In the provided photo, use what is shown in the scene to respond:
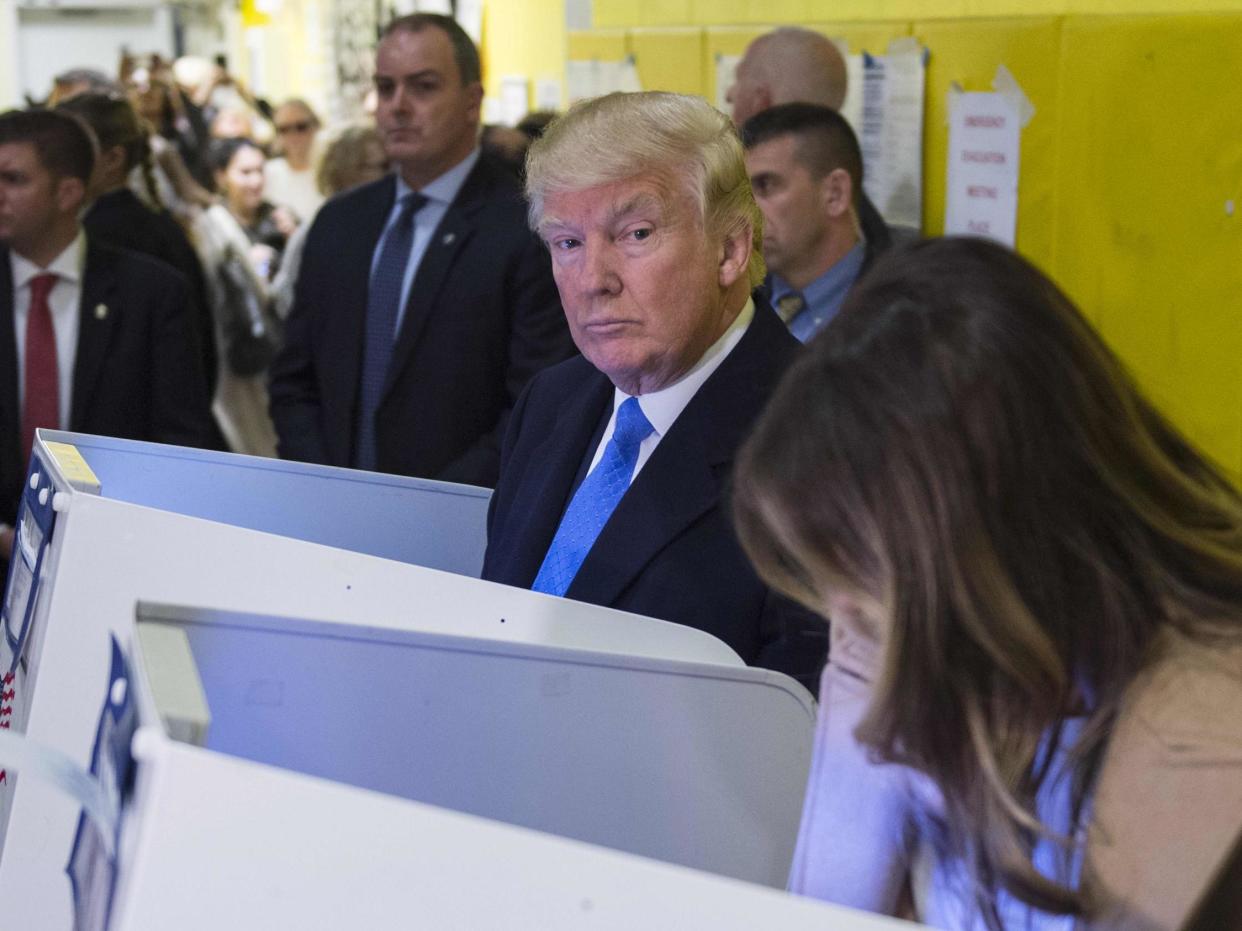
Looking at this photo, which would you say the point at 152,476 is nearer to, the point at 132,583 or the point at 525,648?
the point at 132,583

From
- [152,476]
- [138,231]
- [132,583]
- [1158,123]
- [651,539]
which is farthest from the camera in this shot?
[138,231]

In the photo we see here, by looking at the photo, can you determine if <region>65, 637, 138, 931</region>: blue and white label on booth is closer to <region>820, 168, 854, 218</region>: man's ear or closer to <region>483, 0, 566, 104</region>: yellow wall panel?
<region>820, 168, 854, 218</region>: man's ear

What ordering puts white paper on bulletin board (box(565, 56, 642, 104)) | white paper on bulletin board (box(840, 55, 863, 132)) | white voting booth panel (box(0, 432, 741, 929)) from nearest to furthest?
white voting booth panel (box(0, 432, 741, 929)), white paper on bulletin board (box(840, 55, 863, 132)), white paper on bulletin board (box(565, 56, 642, 104))

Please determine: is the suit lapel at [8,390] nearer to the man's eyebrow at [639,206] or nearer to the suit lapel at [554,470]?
the suit lapel at [554,470]

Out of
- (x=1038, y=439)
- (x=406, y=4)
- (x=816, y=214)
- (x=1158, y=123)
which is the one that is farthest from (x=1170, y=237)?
(x=406, y=4)

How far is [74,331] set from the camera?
11.7 ft

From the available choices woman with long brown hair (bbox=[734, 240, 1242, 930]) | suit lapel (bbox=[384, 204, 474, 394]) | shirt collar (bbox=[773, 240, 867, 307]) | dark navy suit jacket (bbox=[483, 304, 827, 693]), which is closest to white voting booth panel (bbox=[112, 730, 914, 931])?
woman with long brown hair (bbox=[734, 240, 1242, 930])

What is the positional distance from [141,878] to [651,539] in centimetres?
86

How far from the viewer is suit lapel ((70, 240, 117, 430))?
3.52 m

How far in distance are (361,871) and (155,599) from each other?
590mm

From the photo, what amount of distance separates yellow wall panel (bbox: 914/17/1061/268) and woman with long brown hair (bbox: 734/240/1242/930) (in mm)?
2609

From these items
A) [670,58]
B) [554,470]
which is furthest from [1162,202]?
[670,58]

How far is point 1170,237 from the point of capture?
3.26 meters

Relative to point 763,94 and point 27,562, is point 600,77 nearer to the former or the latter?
point 763,94
